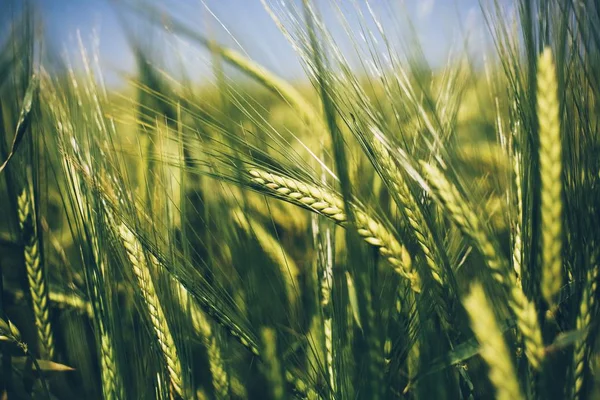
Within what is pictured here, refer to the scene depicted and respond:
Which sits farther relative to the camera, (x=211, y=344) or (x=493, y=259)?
(x=211, y=344)

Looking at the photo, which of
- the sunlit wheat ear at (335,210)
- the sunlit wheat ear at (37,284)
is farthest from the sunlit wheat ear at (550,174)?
the sunlit wheat ear at (37,284)

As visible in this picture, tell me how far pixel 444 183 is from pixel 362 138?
112 mm

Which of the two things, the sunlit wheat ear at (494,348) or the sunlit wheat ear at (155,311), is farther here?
the sunlit wheat ear at (155,311)

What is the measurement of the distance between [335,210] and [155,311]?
0.21 metres

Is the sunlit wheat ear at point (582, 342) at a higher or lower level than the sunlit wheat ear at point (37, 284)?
lower

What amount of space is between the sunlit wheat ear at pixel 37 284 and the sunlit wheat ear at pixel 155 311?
0.55 feet

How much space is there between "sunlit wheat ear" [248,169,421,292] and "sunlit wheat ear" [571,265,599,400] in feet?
0.42

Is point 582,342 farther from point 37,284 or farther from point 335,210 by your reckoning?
point 37,284

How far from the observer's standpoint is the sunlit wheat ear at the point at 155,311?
45 centimetres

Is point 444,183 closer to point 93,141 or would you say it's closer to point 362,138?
point 362,138

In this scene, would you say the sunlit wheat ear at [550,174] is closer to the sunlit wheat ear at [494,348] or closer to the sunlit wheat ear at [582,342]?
the sunlit wheat ear at [582,342]

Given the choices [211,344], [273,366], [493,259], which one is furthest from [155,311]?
[493,259]

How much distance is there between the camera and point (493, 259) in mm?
328

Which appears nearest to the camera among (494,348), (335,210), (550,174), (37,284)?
(494,348)
